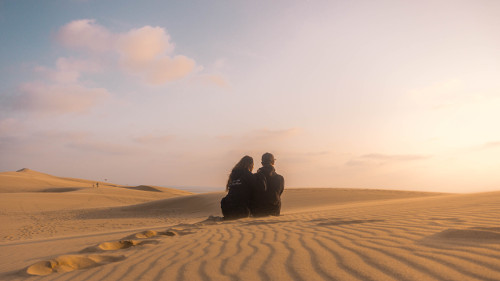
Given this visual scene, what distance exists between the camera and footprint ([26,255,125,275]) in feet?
12.1

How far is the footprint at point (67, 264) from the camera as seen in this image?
146 inches

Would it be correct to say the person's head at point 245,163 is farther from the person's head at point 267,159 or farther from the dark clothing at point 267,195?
the person's head at point 267,159

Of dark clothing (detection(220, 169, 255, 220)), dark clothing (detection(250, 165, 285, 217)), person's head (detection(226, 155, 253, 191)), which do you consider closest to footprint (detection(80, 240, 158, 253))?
dark clothing (detection(220, 169, 255, 220))

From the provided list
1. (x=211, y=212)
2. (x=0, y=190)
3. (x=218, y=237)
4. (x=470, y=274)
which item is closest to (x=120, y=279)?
(x=218, y=237)

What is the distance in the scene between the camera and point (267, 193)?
9195 mm

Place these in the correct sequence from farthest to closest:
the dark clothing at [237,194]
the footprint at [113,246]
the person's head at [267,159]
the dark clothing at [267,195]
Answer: the person's head at [267,159], the dark clothing at [267,195], the dark clothing at [237,194], the footprint at [113,246]

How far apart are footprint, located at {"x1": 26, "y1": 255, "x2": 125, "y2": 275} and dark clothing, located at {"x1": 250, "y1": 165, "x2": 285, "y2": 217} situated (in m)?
5.34

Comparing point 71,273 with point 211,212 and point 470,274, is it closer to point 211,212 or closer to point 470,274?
point 470,274

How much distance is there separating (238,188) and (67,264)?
5135 millimetres

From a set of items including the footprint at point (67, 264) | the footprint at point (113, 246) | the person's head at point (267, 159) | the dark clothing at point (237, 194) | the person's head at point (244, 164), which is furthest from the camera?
the person's head at point (267, 159)

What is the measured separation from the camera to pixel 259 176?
8.95m

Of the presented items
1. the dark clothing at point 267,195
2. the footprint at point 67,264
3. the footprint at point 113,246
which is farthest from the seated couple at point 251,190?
the footprint at point 67,264

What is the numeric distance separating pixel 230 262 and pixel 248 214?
226 inches

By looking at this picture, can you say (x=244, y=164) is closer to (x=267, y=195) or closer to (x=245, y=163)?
(x=245, y=163)
